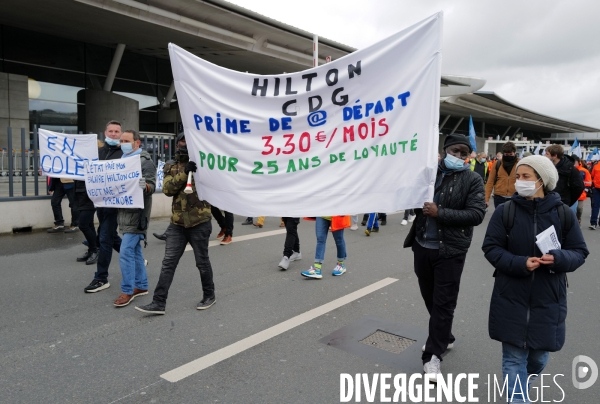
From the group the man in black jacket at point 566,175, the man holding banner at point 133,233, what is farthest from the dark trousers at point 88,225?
the man in black jacket at point 566,175

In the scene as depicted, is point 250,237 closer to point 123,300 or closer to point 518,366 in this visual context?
point 123,300

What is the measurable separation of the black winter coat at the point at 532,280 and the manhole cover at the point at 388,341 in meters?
1.24

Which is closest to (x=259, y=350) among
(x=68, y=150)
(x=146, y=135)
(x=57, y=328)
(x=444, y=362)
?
(x=444, y=362)

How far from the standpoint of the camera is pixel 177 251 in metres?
4.97

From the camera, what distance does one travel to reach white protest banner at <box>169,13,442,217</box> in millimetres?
3455

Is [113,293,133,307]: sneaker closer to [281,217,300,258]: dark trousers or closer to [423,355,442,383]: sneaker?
[281,217,300,258]: dark trousers

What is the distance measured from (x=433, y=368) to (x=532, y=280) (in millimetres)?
1089

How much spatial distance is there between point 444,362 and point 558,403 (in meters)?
0.84

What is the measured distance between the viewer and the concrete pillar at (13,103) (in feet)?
56.7

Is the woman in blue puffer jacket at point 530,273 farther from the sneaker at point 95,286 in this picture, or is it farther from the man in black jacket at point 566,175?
the man in black jacket at point 566,175

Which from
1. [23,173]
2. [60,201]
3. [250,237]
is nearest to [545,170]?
[250,237]

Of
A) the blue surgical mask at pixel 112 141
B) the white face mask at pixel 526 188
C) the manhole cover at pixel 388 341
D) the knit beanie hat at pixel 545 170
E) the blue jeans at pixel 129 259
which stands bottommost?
the manhole cover at pixel 388 341

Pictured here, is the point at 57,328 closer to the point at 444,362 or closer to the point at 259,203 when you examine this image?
the point at 259,203

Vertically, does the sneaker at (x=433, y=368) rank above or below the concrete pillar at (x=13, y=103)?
below
